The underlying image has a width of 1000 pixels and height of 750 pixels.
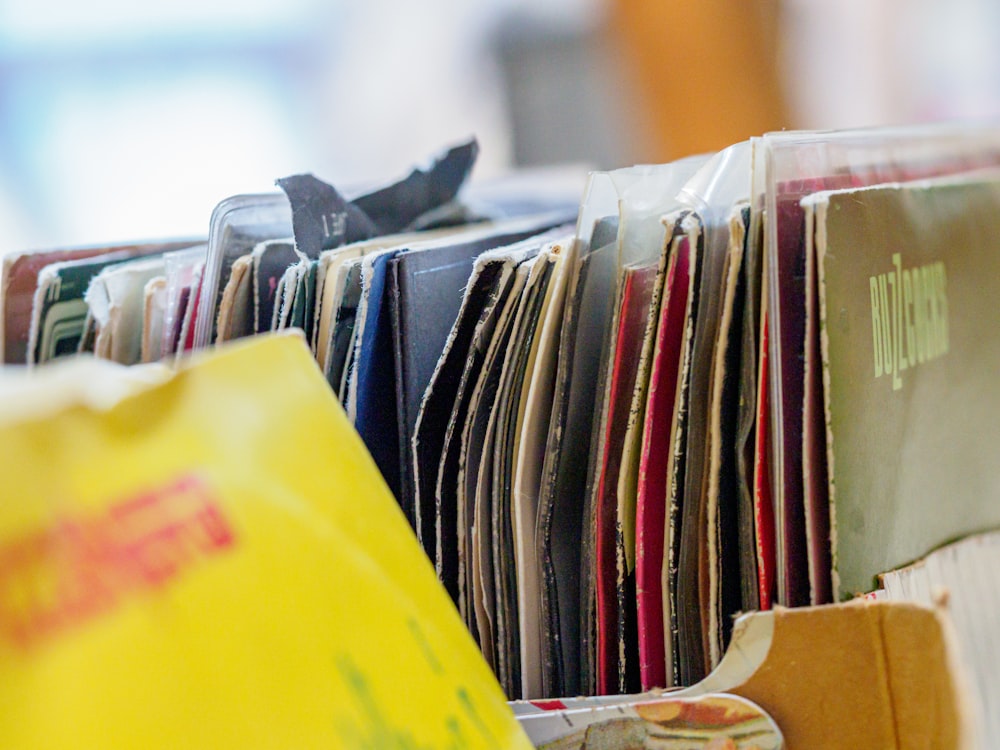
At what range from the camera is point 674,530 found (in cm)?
63

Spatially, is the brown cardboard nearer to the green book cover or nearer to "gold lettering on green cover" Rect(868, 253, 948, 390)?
the green book cover

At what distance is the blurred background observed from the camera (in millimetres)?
1771

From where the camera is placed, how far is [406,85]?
2.52m

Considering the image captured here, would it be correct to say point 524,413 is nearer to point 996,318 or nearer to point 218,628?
point 218,628

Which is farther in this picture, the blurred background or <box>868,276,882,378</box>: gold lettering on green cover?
the blurred background

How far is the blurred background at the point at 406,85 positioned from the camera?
1771 mm

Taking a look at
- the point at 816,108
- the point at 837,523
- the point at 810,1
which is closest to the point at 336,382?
the point at 837,523

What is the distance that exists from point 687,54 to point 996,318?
1003 mm

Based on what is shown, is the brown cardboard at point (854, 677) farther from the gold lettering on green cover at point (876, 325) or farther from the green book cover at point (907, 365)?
the gold lettering on green cover at point (876, 325)

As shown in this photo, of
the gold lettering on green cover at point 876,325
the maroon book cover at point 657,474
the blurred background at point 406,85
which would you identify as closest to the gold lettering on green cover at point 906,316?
the gold lettering on green cover at point 876,325

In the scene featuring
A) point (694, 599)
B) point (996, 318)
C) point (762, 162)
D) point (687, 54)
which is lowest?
point (694, 599)

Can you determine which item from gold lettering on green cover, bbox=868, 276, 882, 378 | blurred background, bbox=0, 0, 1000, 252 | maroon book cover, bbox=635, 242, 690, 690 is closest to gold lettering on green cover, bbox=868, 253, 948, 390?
gold lettering on green cover, bbox=868, 276, 882, 378

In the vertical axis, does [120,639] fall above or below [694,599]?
above

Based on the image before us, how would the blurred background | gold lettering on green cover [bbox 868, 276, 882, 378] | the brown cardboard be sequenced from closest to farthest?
the brown cardboard → gold lettering on green cover [bbox 868, 276, 882, 378] → the blurred background
